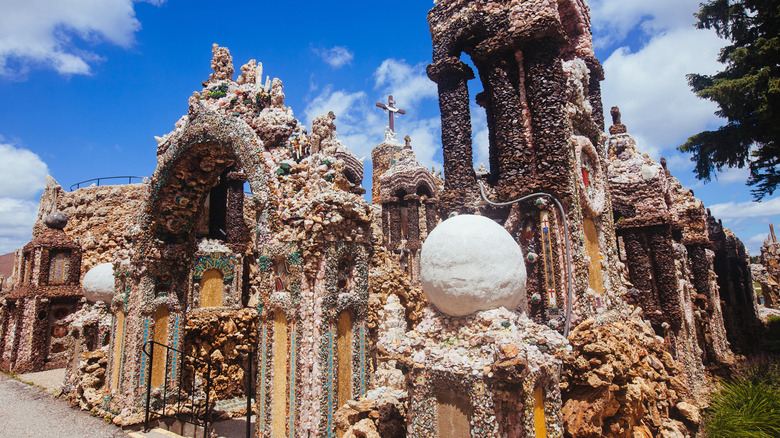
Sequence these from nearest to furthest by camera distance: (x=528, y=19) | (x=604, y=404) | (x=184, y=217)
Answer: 1. (x=604, y=404)
2. (x=528, y=19)
3. (x=184, y=217)

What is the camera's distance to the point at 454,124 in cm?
842

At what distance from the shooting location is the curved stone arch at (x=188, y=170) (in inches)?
258

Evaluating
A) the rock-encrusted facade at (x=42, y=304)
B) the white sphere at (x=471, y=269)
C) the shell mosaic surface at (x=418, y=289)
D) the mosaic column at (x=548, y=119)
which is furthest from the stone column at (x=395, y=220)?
the white sphere at (x=471, y=269)

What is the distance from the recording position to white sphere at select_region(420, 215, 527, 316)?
13.1 feet

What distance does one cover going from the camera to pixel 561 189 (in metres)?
6.20

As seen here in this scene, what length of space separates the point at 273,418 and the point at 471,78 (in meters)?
6.88

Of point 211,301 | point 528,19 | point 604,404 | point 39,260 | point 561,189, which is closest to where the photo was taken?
point 604,404

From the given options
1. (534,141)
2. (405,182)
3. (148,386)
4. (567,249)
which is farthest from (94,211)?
(567,249)

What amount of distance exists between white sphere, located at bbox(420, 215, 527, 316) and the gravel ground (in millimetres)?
5889

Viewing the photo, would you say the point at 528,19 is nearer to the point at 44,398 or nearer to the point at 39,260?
the point at 44,398

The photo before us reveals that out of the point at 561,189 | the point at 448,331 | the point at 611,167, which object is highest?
the point at 611,167

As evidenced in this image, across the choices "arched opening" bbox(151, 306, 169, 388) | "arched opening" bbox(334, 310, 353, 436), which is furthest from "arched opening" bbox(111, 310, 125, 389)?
"arched opening" bbox(334, 310, 353, 436)

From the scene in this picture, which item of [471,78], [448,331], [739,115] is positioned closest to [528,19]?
[471,78]

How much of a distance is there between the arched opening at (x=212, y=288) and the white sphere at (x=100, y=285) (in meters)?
1.82
